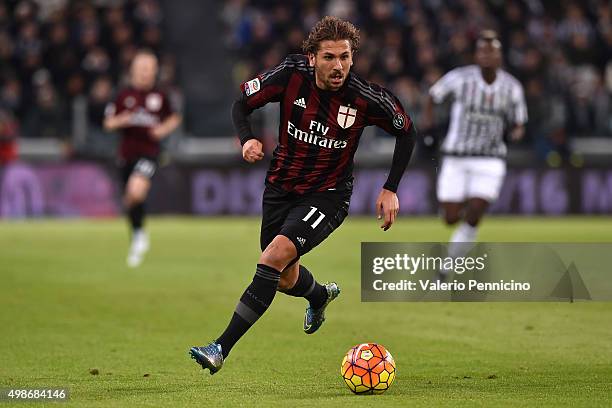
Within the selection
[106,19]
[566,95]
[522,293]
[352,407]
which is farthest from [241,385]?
[106,19]

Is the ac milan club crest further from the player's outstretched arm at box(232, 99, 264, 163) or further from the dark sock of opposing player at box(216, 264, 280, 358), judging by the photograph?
the dark sock of opposing player at box(216, 264, 280, 358)

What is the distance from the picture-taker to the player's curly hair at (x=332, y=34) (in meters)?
7.12

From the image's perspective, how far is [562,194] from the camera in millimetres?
21891

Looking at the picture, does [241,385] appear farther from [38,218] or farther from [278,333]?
[38,218]

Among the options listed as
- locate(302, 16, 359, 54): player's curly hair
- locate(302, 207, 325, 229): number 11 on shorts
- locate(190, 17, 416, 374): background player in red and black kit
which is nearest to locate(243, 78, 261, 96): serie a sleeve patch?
locate(190, 17, 416, 374): background player in red and black kit

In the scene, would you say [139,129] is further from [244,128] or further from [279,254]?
[279,254]

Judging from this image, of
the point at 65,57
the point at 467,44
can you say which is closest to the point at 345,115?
the point at 467,44

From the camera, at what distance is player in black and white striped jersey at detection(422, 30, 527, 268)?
12.2 metres

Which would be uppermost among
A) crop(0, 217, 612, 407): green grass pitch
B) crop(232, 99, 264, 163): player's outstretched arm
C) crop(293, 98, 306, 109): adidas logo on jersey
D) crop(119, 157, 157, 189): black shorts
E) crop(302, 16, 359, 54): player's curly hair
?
crop(302, 16, 359, 54): player's curly hair

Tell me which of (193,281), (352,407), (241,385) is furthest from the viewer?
(193,281)

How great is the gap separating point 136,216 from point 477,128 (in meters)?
4.91

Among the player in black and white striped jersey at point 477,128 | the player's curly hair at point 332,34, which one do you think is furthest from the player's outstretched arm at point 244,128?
the player in black and white striped jersey at point 477,128

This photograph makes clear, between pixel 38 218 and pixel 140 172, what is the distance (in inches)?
297

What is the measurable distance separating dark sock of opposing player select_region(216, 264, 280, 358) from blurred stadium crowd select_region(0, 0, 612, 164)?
49.9 ft
